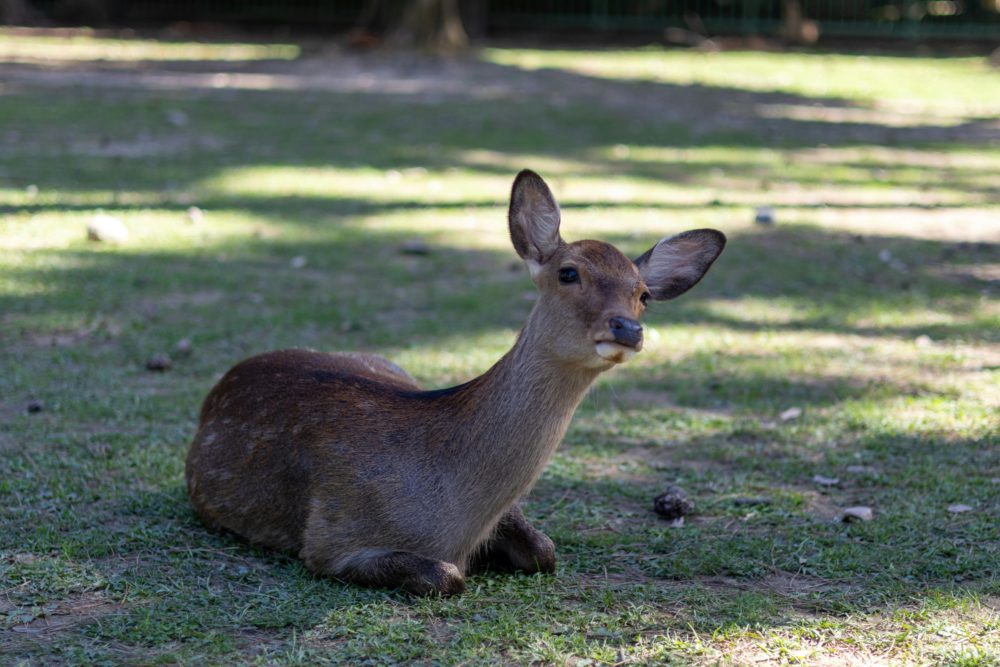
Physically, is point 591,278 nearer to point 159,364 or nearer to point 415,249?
point 159,364

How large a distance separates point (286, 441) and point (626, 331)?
4.49ft

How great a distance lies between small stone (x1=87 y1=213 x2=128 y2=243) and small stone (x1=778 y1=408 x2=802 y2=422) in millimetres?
5037

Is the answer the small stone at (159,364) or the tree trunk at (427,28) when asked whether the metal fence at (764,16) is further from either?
the small stone at (159,364)

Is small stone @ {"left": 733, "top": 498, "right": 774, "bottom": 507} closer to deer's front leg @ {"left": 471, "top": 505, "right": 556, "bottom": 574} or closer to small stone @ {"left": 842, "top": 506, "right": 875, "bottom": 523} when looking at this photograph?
small stone @ {"left": 842, "top": 506, "right": 875, "bottom": 523}

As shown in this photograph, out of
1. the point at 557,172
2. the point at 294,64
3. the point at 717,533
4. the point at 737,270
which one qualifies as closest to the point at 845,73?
the point at 294,64

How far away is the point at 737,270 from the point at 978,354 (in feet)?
6.91

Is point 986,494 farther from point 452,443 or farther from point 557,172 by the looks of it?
point 557,172

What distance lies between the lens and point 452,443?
4.23 m

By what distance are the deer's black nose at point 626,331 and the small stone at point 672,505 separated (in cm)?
136

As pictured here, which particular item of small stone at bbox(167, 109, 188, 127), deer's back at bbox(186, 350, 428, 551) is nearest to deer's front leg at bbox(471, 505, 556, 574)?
deer's back at bbox(186, 350, 428, 551)

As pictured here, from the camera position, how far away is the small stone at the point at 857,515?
4.95m

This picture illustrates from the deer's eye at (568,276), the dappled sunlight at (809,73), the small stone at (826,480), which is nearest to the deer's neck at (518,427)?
the deer's eye at (568,276)

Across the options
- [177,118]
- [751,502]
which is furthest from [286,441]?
[177,118]

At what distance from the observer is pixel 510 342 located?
7195mm
